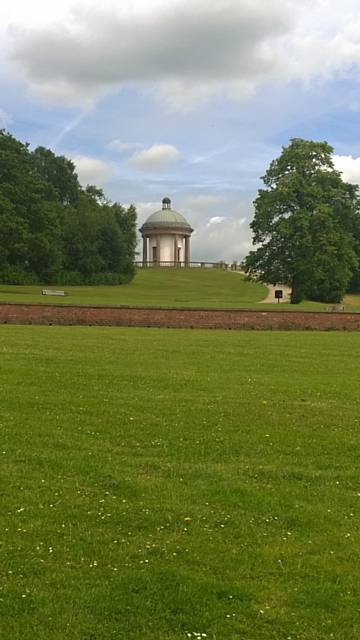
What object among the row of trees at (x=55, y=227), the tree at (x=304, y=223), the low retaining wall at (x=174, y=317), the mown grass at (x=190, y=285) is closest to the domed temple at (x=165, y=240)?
the mown grass at (x=190, y=285)

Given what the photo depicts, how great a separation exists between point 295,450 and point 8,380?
6.01 meters

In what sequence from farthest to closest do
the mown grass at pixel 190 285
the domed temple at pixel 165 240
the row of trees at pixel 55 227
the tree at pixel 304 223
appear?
1. the domed temple at pixel 165 240
2. the mown grass at pixel 190 285
3. the row of trees at pixel 55 227
4. the tree at pixel 304 223

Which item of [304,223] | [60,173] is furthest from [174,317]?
[60,173]

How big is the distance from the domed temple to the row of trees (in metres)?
17.3

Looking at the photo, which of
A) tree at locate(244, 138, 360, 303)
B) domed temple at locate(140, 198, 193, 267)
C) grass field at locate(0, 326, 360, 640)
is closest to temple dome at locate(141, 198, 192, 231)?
domed temple at locate(140, 198, 193, 267)

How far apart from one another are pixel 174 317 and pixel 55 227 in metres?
23.2

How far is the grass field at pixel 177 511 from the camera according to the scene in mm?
4164

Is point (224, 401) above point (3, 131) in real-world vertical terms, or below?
below

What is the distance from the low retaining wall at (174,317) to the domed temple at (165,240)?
68.4m

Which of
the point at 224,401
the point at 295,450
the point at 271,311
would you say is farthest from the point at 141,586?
the point at 271,311

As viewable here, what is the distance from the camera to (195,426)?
9.02m

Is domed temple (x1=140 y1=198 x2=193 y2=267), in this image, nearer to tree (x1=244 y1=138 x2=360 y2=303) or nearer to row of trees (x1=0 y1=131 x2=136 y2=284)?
row of trees (x1=0 y1=131 x2=136 y2=284)

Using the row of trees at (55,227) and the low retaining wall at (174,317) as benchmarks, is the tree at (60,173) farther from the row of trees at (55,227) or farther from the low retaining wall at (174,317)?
the low retaining wall at (174,317)

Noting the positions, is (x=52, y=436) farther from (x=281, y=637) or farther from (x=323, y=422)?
(x=281, y=637)
